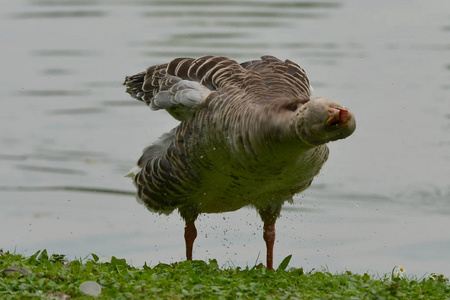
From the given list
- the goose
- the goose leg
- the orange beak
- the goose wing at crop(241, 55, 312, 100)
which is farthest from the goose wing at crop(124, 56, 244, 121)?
the orange beak

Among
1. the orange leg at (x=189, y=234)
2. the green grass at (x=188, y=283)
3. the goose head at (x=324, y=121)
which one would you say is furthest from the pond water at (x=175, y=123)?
the goose head at (x=324, y=121)

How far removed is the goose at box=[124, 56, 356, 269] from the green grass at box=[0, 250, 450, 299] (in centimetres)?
89

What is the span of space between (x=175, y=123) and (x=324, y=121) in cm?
916

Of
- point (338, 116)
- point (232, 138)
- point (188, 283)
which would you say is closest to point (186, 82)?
point (232, 138)

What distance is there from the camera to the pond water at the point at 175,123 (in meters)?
11.6

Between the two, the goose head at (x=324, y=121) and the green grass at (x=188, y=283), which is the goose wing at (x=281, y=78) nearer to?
the goose head at (x=324, y=121)

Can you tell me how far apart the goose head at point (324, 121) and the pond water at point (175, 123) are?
3891 millimetres

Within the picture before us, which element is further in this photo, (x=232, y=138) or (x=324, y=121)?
(x=232, y=138)

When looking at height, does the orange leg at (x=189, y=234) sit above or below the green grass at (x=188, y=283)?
above

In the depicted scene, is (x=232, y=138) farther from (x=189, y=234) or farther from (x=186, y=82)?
(x=189, y=234)

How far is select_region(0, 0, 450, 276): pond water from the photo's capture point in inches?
458

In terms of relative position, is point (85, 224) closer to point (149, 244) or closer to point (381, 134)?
point (149, 244)

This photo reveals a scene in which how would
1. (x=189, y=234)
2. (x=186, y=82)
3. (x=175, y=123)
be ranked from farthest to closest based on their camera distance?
(x=175, y=123) → (x=189, y=234) → (x=186, y=82)

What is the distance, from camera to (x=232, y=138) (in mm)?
7758
